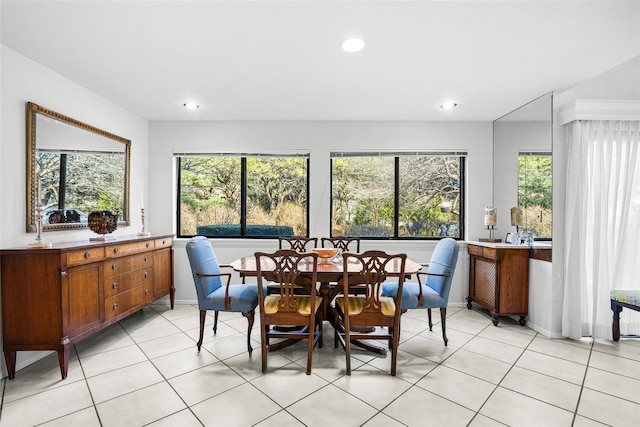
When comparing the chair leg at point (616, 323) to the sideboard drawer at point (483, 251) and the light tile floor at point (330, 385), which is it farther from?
the sideboard drawer at point (483, 251)

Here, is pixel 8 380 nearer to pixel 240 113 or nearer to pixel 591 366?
pixel 240 113

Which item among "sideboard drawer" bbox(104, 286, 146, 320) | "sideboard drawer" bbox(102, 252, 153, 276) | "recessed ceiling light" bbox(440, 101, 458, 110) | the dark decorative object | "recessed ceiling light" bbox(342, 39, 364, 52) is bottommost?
"sideboard drawer" bbox(104, 286, 146, 320)

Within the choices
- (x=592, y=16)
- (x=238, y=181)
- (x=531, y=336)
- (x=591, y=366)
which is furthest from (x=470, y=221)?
(x=238, y=181)

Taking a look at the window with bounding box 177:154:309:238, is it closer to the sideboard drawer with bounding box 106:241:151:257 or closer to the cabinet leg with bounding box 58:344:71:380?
the sideboard drawer with bounding box 106:241:151:257

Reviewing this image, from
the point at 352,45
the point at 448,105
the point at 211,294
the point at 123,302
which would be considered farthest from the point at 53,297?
the point at 448,105

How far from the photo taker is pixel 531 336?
121 inches

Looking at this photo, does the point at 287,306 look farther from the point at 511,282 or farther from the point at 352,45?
the point at 511,282

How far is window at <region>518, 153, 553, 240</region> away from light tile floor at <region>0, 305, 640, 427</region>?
117 centimetres

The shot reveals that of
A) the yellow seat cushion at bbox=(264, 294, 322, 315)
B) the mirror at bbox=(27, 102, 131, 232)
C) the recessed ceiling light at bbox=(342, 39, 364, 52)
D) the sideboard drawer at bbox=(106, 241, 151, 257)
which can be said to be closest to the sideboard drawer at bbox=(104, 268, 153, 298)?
the sideboard drawer at bbox=(106, 241, 151, 257)

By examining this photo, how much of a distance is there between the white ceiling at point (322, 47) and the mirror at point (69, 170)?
48 centimetres

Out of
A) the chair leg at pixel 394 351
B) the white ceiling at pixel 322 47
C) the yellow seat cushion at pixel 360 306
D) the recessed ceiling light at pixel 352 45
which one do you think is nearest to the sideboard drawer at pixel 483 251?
the yellow seat cushion at pixel 360 306

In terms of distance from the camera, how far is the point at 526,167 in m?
3.45

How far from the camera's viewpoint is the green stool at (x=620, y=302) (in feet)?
8.85

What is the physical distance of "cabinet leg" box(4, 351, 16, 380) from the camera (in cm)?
220
